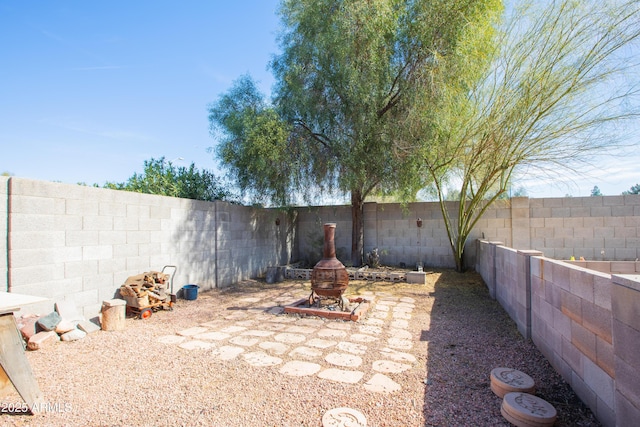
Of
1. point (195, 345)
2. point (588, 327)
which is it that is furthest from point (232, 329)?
point (588, 327)

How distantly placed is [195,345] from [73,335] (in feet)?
4.68

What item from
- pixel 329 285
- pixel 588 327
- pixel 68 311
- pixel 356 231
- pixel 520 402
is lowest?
pixel 520 402

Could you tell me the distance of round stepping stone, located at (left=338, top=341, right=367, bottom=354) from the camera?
3.39 metres

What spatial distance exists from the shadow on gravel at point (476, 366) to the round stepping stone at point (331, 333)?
97cm

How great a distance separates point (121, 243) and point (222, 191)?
3.34 meters

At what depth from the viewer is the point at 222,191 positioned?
796cm

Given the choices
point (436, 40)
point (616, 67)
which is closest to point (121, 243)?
point (436, 40)

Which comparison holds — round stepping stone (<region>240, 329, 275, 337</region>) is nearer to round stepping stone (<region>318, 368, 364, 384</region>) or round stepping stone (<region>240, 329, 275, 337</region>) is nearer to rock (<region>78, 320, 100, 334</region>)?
round stepping stone (<region>318, 368, 364, 384</region>)

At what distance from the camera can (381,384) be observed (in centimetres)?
264

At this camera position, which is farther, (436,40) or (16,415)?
(436,40)

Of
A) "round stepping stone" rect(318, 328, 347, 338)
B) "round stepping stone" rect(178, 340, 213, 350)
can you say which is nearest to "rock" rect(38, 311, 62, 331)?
"round stepping stone" rect(178, 340, 213, 350)

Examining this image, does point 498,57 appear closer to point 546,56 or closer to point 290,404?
point 546,56

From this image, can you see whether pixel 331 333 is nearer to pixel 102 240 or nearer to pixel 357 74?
pixel 102 240

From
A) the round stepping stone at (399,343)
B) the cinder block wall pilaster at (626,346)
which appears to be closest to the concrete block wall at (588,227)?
the round stepping stone at (399,343)
